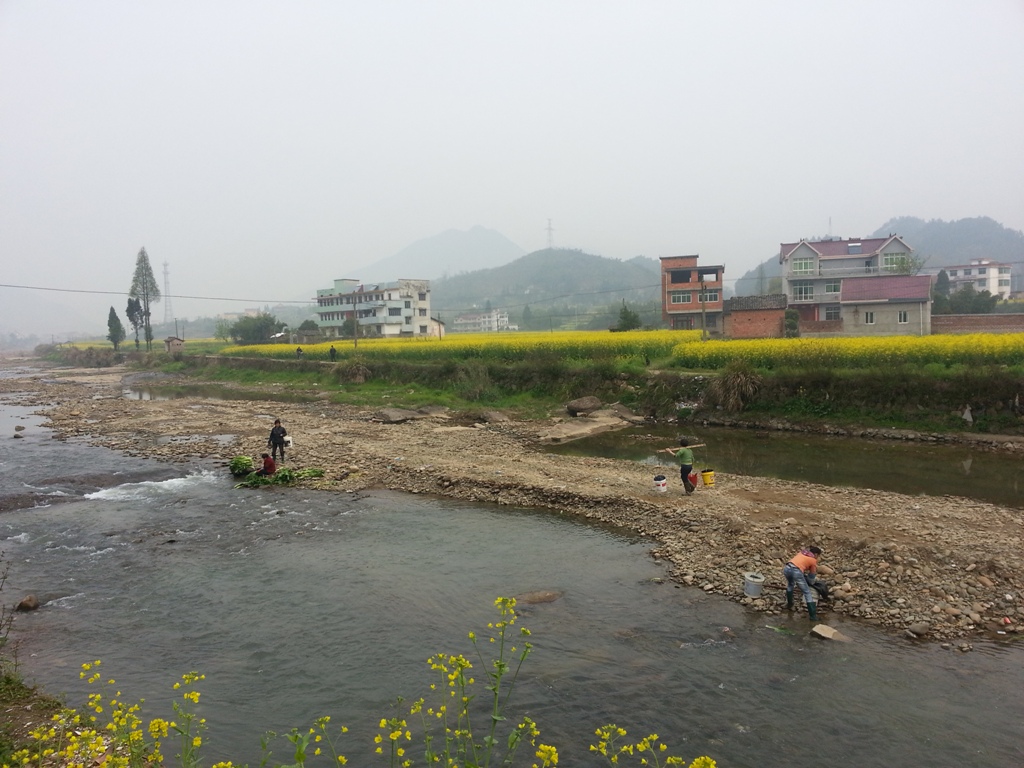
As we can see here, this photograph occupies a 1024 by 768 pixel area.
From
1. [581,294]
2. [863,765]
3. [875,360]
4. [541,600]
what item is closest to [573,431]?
[875,360]

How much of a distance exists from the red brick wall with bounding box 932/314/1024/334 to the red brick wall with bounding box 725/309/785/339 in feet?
35.8

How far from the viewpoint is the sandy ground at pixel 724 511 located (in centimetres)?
1036

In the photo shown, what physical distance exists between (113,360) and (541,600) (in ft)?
289

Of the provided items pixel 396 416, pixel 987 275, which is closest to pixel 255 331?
pixel 396 416

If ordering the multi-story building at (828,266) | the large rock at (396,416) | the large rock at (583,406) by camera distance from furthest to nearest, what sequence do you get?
the multi-story building at (828,266) < the large rock at (583,406) < the large rock at (396,416)

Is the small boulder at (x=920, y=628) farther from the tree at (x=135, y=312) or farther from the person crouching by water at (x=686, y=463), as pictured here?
the tree at (x=135, y=312)

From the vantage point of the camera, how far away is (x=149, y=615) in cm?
1058

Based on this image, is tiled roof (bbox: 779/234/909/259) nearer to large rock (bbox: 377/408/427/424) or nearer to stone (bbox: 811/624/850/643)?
large rock (bbox: 377/408/427/424)

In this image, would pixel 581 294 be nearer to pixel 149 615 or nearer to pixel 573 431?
pixel 573 431

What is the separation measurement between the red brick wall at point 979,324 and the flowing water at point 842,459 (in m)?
23.1

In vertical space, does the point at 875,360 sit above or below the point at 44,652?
above

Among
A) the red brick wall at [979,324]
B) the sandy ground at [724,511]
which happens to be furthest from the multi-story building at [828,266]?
the sandy ground at [724,511]

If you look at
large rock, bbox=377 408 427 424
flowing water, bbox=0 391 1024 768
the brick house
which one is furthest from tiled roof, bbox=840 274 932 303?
flowing water, bbox=0 391 1024 768

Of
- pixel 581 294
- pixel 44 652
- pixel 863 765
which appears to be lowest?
pixel 863 765
